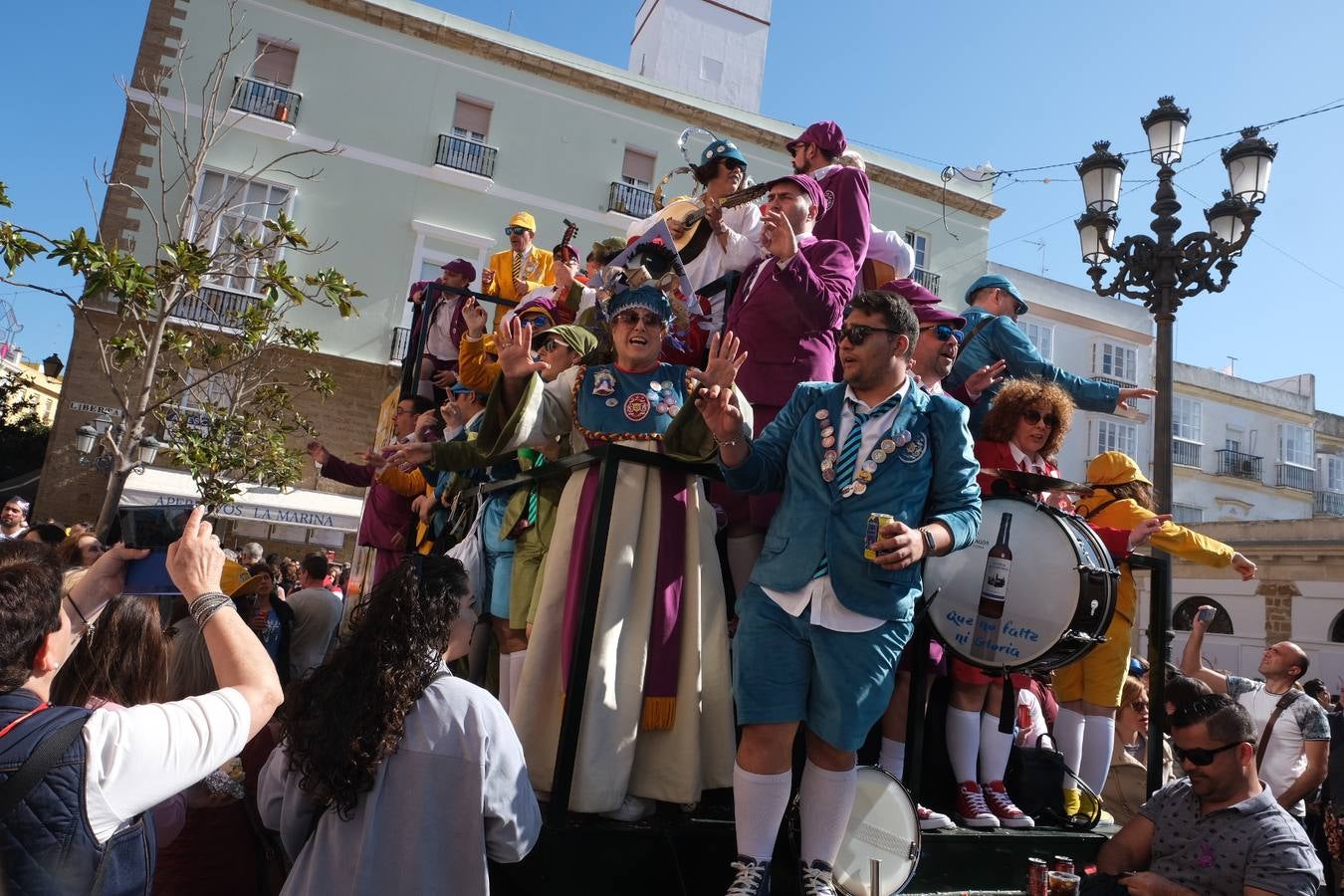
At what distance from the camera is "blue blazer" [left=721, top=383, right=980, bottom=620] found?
10.1 ft

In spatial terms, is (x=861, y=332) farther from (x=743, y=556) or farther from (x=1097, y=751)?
(x=1097, y=751)

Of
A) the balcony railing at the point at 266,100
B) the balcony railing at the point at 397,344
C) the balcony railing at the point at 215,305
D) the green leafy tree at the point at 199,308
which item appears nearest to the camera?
the green leafy tree at the point at 199,308

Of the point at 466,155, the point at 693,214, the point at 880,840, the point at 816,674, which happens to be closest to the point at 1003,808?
the point at 880,840

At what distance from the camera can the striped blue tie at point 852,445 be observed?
127 inches

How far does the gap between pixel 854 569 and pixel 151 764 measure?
197 centimetres

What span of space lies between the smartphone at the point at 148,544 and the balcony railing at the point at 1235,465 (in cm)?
3633

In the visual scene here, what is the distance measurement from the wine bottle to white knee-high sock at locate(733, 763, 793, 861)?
3.78ft

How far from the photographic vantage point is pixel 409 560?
2.87m

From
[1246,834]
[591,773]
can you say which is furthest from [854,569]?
[1246,834]

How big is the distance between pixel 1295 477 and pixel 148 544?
39.3m

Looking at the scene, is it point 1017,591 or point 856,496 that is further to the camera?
point 1017,591

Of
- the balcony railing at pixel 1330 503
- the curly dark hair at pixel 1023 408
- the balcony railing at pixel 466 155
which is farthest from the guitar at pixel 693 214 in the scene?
the balcony railing at pixel 1330 503

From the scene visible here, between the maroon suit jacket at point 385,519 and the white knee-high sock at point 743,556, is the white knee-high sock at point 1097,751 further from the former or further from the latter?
the maroon suit jacket at point 385,519

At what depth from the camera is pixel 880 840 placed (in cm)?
337
